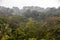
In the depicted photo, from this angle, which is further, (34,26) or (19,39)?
(34,26)

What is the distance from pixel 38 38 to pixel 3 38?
0.87 metres

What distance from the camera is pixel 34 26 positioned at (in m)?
4.39

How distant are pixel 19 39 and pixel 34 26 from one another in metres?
0.61

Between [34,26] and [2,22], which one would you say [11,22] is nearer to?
[2,22]

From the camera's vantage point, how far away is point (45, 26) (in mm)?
4434
